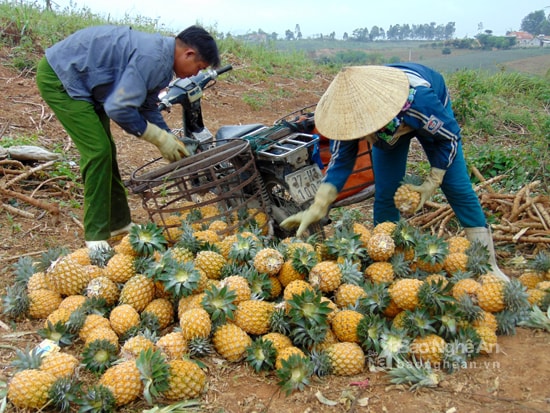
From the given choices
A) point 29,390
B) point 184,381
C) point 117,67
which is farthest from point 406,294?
point 117,67

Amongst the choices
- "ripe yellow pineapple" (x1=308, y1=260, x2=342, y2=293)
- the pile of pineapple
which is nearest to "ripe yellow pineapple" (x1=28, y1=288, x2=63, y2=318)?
the pile of pineapple

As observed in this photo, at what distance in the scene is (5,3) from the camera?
10.1m

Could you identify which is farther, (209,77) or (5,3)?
(5,3)

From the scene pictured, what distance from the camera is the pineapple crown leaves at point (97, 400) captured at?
2.25m

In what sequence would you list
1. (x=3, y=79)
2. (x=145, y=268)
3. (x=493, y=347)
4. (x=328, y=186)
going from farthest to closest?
(x=3, y=79), (x=328, y=186), (x=145, y=268), (x=493, y=347)

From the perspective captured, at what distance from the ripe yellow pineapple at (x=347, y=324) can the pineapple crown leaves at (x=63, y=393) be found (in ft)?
4.37

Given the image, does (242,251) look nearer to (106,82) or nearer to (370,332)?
(370,332)

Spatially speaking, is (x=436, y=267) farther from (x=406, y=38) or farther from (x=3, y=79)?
(x=406, y=38)

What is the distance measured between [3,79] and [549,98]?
1094 cm

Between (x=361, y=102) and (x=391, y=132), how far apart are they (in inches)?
14.3

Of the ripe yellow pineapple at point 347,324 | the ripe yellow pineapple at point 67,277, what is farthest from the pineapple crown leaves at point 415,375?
the ripe yellow pineapple at point 67,277

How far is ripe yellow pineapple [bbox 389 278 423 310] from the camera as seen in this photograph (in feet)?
8.78

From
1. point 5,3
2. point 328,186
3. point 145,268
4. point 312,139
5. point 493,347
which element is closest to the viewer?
point 493,347

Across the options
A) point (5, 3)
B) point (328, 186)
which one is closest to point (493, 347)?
point (328, 186)
